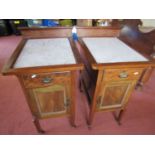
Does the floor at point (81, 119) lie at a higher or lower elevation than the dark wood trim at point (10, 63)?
lower

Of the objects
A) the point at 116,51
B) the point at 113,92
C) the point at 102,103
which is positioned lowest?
the point at 102,103

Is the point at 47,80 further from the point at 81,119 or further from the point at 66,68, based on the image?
the point at 81,119

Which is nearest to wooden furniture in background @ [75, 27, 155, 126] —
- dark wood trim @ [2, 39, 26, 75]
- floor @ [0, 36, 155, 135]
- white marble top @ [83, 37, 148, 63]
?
white marble top @ [83, 37, 148, 63]

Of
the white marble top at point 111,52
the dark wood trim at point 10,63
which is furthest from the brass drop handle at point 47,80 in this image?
the white marble top at point 111,52

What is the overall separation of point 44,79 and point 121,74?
1.72 ft

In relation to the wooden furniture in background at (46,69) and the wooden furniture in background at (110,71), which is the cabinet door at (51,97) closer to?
the wooden furniture in background at (46,69)

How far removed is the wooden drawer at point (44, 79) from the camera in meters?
0.72

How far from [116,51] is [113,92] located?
1.09ft

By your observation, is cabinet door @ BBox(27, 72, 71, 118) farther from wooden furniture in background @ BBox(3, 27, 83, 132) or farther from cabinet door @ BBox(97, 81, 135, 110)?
cabinet door @ BBox(97, 81, 135, 110)

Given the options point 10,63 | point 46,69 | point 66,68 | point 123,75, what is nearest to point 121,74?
point 123,75
